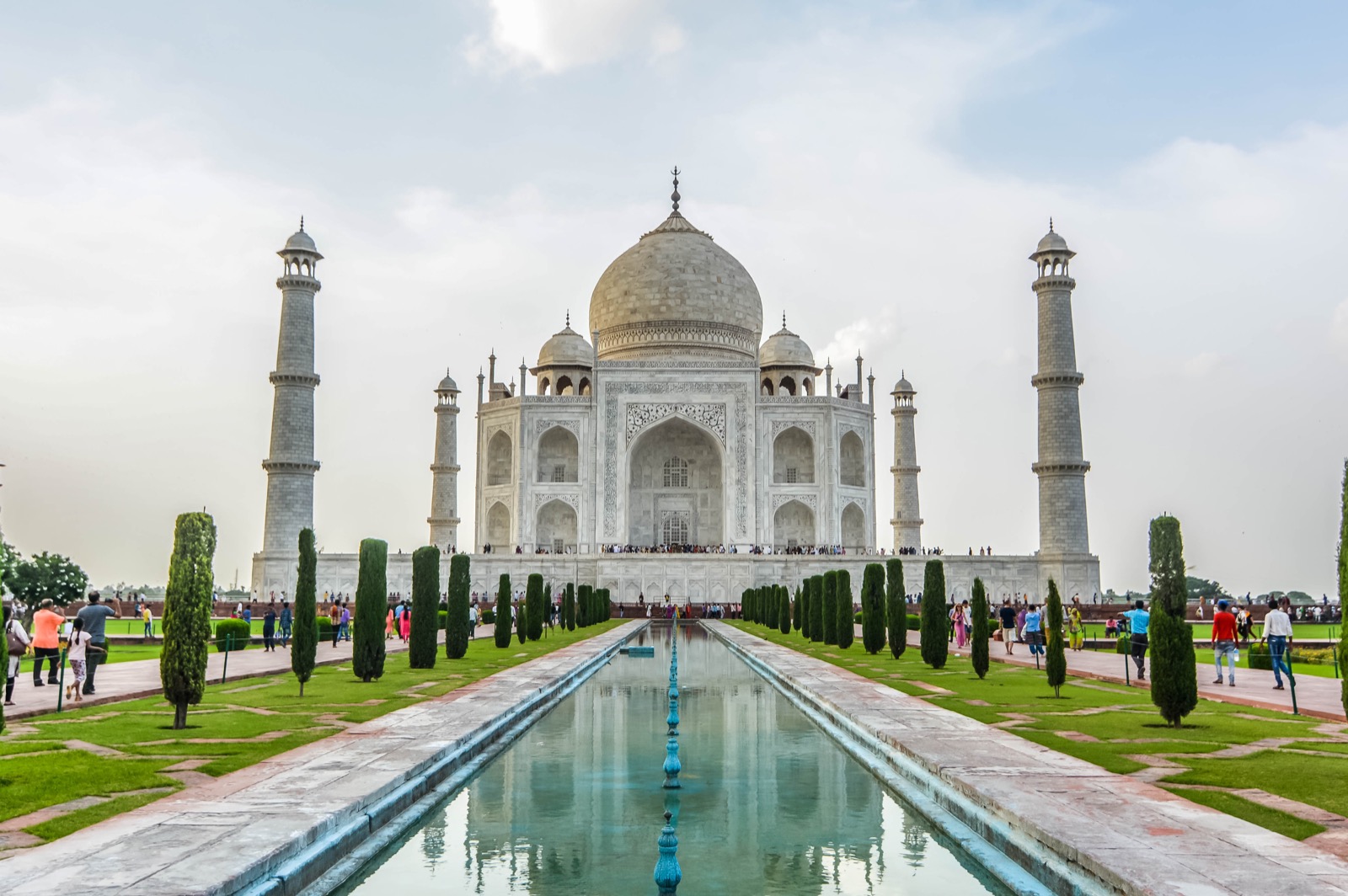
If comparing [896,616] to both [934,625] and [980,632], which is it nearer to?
[934,625]

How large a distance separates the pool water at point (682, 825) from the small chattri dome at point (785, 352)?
3045cm

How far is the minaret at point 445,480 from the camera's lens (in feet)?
113

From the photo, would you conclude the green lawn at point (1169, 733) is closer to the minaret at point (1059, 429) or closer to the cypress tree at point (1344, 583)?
the cypress tree at point (1344, 583)

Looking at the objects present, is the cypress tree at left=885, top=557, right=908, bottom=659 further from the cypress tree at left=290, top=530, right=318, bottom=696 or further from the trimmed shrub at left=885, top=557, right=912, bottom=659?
the cypress tree at left=290, top=530, right=318, bottom=696

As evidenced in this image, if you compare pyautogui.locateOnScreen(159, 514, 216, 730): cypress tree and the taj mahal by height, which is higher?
the taj mahal

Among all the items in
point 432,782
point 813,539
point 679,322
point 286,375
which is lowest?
point 432,782

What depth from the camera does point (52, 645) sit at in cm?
892

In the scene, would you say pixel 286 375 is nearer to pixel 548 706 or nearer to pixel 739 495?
pixel 739 495

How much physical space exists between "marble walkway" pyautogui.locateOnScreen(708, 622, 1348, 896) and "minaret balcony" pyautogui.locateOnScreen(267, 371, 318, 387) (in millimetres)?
23166

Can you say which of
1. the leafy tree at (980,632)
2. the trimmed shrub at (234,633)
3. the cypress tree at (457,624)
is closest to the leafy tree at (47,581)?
the trimmed shrub at (234,633)

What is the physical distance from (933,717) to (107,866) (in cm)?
523

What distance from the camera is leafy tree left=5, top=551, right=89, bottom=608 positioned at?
74.2 ft

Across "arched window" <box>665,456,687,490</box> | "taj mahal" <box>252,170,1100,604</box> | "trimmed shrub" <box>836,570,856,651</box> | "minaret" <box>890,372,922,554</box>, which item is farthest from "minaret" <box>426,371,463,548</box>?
"trimmed shrub" <box>836,570,856,651</box>

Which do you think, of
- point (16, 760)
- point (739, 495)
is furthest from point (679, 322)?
point (16, 760)
